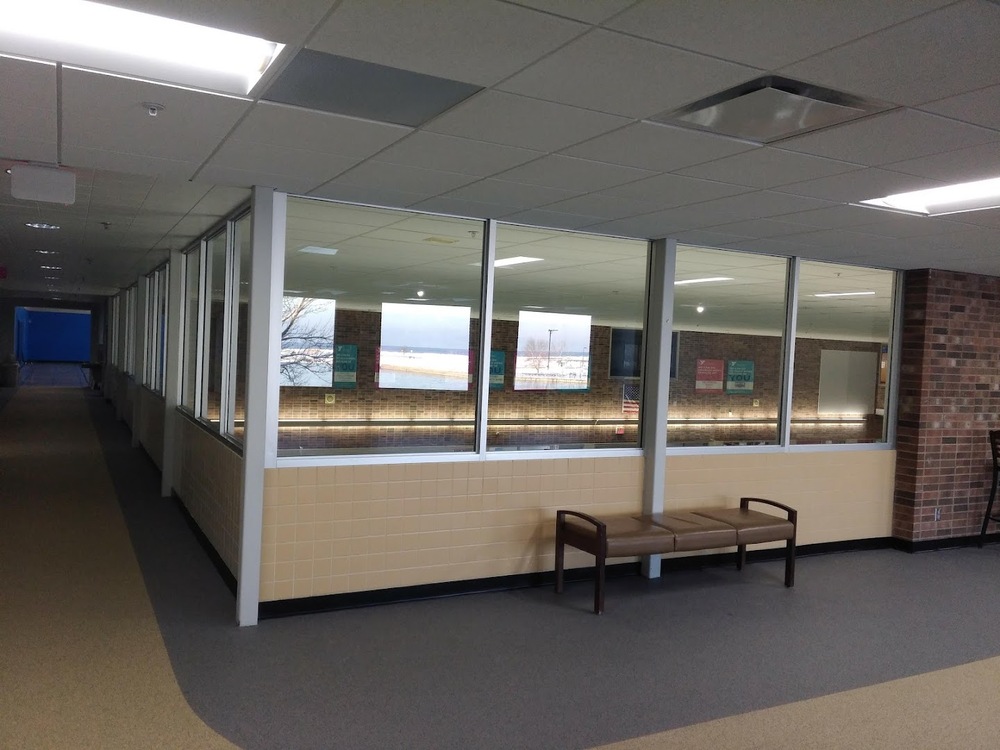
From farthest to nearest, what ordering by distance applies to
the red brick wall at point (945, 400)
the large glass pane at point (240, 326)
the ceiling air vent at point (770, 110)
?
the red brick wall at point (945, 400)
the large glass pane at point (240, 326)
the ceiling air vent at point (770, 110)

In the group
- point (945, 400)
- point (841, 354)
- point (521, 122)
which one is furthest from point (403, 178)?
point (945, 400)

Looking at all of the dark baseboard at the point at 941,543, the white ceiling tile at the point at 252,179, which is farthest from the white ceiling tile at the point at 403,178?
the dark baseboard at the point at 941,543

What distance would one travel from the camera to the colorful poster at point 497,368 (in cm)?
580

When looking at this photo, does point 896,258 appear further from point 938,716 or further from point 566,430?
point 938,716

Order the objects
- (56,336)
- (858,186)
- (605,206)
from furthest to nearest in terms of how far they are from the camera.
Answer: (56,336) → (605,206) → (858,186)

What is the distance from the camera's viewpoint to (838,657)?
15.2 feet

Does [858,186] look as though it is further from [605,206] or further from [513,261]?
[513,261]

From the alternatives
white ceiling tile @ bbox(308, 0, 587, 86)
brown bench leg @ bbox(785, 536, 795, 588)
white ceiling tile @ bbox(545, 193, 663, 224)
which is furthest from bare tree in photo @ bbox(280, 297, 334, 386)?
brown bench leg @ bbox(785, 536, 795, 588)

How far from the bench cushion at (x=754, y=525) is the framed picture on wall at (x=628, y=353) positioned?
1168 millimetres

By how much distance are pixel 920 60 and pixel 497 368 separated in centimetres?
379

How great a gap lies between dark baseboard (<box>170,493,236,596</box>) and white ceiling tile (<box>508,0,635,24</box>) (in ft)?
14.2

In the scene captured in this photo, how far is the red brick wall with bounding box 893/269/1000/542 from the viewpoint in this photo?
7355 millimetres

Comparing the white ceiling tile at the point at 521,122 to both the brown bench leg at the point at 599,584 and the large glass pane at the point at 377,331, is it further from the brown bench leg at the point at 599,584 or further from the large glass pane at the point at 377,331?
the brown bench leg at the point at 599,584

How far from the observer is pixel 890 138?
125 inches
